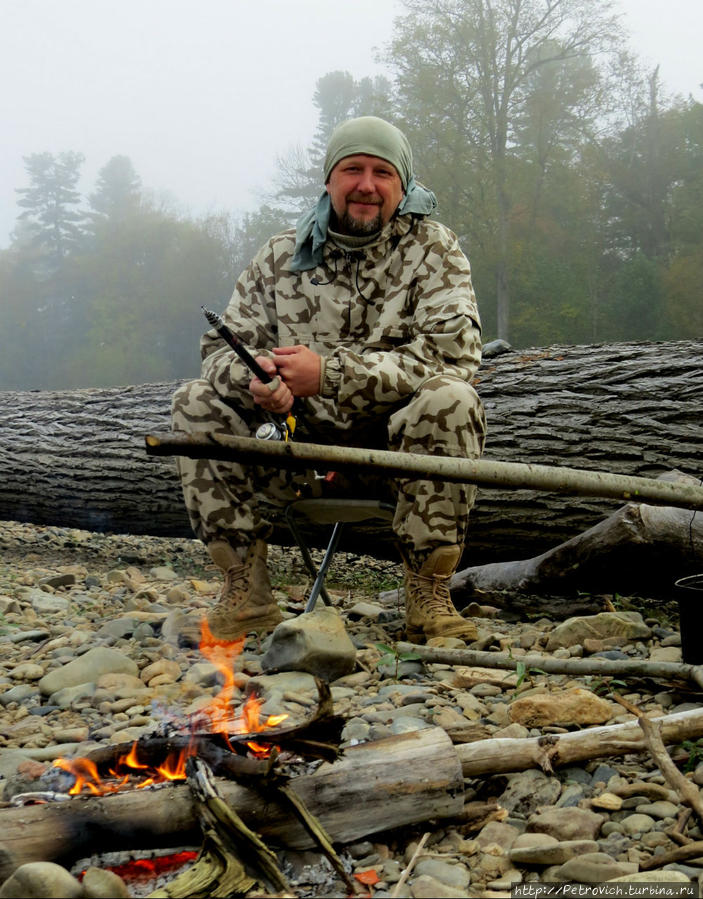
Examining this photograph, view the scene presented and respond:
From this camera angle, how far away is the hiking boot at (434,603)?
11.1 feet

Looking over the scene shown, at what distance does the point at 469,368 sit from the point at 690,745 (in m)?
1.79

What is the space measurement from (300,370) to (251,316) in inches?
25.7

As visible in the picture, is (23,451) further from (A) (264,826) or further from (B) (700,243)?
(B) (700,243)

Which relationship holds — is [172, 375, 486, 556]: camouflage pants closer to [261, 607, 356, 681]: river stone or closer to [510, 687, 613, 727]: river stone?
[261, 607, 356, 681]: river stone

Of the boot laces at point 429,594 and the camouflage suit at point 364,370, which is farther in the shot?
the boot laces at point 429,594

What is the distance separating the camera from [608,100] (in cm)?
2145

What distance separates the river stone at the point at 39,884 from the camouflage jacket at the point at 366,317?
2.09m

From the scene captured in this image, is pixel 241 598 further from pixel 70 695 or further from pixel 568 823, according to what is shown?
pixel 568 823

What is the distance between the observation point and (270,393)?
318 cm

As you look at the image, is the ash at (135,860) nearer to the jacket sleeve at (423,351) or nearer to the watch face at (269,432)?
the watch face at (269,432)

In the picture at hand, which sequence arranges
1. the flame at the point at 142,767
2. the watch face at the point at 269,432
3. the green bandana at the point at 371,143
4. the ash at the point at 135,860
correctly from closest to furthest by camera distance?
1. the ash at the point at 135,860
2. the flame at the point at 142,767
3. the watch face at the point at 269,432
4. the green bandana at the point at 371,143

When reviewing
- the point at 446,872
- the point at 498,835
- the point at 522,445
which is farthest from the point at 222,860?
the point at 522,445

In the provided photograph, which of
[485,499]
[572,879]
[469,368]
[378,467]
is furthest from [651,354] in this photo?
[572,879]

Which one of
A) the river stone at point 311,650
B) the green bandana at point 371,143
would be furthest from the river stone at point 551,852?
the green bandana at point 371,143
